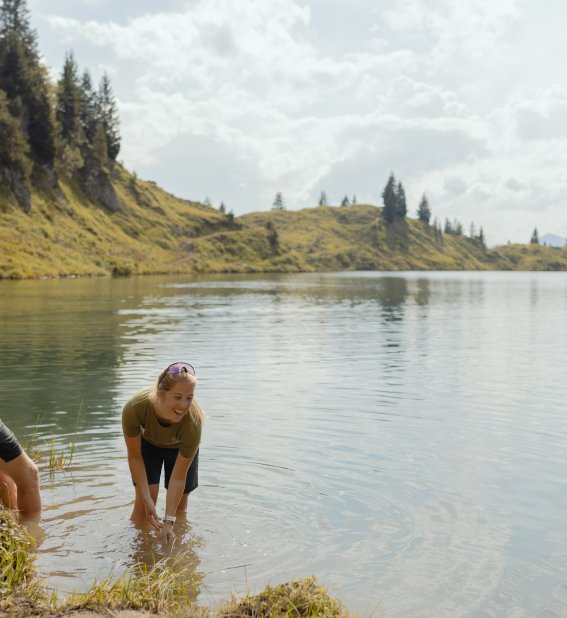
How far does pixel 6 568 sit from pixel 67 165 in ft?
496

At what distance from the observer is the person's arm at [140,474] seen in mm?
8500

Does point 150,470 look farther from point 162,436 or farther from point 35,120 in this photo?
point 35,120

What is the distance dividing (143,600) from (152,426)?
2513 millimetres

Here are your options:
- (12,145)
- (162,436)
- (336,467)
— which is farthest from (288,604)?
(12,145)

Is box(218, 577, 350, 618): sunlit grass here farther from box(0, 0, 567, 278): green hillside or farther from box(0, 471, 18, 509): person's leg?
box(0, 0, 567, 278): green hillside

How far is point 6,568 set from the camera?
21.1 feet

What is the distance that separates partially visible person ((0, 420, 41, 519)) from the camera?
26.4ft

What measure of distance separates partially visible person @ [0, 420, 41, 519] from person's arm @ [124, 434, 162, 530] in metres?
1.15

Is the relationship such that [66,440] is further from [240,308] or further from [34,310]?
[240,308]

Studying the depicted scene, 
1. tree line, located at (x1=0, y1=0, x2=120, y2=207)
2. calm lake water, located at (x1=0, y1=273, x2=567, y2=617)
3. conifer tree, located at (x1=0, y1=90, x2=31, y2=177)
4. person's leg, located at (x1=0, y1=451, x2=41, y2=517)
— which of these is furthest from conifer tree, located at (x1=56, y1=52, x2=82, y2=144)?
person's leg, located at (x1=0, y1=451, x2=41, y2=517)

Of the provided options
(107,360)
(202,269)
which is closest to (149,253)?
(202,269)

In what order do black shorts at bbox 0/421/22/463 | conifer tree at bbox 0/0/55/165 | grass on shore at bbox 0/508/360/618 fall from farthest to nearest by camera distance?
conifer tree at bbox 0/0/55/165 < black shorts at bbox 0/421/22/463 < grass on shore at bbox 0/508/360/618

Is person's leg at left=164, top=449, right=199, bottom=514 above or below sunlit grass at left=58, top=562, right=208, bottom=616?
above

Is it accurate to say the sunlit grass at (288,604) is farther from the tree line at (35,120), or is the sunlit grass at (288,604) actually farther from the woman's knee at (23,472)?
the tree line at (35,120)
